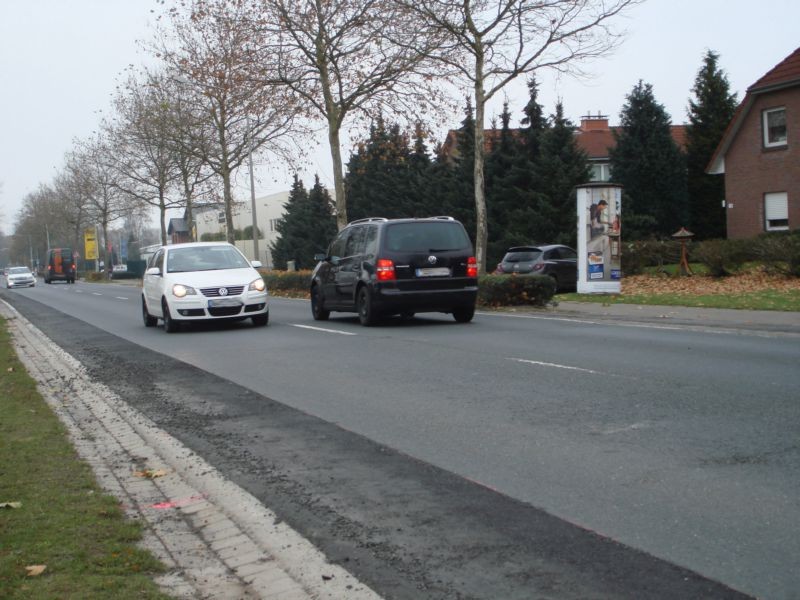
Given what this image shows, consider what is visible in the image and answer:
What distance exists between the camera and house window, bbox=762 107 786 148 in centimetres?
3612

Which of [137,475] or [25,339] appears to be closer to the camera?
[137,475]

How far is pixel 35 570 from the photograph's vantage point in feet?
14.0

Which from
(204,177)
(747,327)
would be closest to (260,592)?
(747,327)

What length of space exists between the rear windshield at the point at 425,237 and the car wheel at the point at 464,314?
44.4 inches

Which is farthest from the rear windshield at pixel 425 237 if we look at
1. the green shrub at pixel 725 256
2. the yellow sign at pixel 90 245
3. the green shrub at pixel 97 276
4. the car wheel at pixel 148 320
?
the yellow sign at pixel 90 245

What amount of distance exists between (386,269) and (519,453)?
34.1 ft

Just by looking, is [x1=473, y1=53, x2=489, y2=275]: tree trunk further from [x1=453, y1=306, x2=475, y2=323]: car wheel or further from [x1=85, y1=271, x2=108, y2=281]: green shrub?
[x1=85, y1=271, x2=108, y2=281]: green shrub

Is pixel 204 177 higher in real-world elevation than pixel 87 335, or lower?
higher

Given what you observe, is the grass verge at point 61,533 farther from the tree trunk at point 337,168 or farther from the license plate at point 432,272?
the tree trunk at point 337,168

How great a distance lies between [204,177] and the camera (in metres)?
52.3

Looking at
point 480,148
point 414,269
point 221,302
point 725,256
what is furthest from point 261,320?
point 725,256

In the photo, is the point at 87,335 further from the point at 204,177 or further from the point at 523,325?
the point at 204,177

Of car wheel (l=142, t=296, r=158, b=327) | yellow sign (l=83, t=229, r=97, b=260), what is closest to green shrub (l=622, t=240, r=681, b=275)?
car wheel (l=142, t=296, r=158, b=327)

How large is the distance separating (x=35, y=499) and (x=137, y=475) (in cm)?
97
